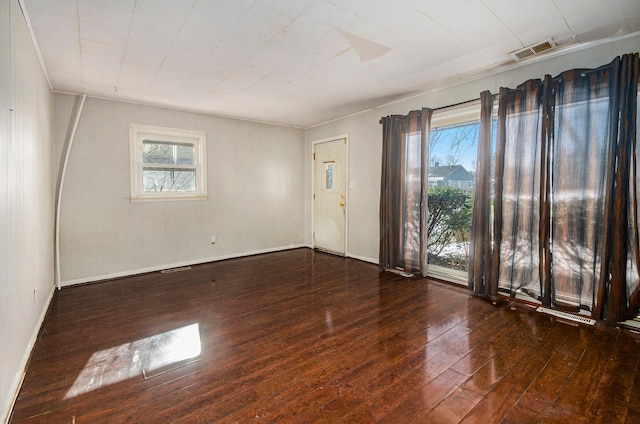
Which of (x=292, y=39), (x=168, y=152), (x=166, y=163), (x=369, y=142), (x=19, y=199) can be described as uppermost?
(x=292, y=39)

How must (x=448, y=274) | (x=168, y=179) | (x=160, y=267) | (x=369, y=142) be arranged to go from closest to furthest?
(x=448, y=274)
(x=160, y=267)
(x=168, y=179)
(x=369, y=142)

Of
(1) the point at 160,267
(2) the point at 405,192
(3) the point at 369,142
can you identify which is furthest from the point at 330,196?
(1) the point at 160,267

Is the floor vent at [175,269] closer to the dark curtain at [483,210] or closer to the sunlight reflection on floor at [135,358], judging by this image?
the sunlight reflection on floor at [135,358]

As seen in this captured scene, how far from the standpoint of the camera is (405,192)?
14.0 feet

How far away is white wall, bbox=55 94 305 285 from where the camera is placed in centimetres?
400

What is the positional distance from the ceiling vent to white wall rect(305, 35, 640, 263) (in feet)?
0.74

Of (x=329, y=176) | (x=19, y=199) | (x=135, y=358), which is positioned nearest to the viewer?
(x=19, y=199)

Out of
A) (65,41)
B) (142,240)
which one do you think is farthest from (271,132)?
(65,41)

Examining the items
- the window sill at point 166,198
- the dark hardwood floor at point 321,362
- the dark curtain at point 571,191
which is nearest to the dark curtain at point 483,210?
the dark curtain at point 571,191

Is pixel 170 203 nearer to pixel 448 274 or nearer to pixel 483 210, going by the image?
pixel 448 274

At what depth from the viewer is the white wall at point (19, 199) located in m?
1.71

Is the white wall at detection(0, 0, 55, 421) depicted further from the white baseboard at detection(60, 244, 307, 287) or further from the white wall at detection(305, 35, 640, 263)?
the white wall at detection(305, 35, 640, 263)

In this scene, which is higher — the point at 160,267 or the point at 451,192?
the point at 451,192

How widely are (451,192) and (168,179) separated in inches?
166
